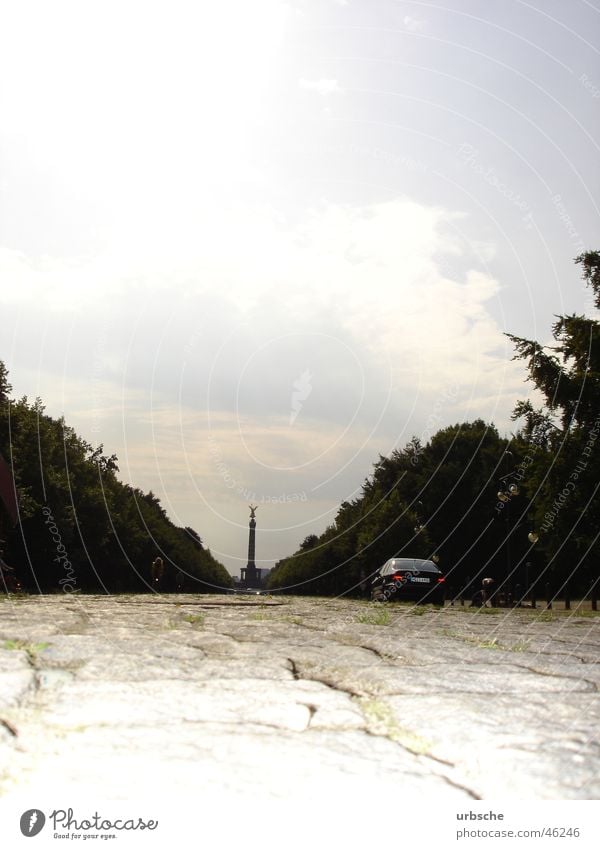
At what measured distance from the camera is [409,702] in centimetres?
375

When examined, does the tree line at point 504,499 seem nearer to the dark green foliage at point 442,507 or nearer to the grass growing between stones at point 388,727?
the dark green foliage at point 442,507

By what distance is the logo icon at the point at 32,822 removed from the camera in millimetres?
2271

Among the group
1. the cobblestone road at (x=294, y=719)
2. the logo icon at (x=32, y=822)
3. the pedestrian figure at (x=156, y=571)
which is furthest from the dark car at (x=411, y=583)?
the logo icon at (x=32, y=822)

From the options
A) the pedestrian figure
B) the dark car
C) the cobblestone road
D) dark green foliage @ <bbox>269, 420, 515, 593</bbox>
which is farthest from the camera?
dark green foliage @ <bbox>269, 420, 515, 593</bbox>

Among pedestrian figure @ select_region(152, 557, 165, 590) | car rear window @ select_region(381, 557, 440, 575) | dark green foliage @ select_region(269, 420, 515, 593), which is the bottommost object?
pedestrian figure @ select_region(152, 557, 165, 590)

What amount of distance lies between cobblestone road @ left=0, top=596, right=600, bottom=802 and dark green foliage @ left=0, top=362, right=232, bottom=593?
20875 mm

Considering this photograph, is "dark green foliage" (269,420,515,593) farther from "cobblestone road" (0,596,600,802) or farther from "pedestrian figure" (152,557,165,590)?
"cobblestone road" (0,596,600,802)

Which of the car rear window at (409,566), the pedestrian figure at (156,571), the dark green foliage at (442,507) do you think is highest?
the dark green foliage at (442,507)

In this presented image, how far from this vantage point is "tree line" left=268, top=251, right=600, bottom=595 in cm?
2217

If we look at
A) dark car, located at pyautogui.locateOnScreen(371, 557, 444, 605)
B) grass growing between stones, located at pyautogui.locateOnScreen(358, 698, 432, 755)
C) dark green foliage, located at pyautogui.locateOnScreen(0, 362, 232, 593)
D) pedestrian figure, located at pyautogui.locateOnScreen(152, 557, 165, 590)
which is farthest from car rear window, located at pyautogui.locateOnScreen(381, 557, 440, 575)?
grass growing between stones, located at pyautogui.locateOnScreen(358, 698, 432, 755)

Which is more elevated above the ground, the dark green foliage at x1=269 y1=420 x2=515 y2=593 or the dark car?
the dark green foliage at x1=269 y1=420 x2=515 y2=593

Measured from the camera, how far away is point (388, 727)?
3264 millimetres

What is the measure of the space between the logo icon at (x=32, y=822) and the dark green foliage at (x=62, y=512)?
23243mm

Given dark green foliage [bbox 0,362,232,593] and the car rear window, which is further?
dark green foliage [bbox 0,362,232,593]
